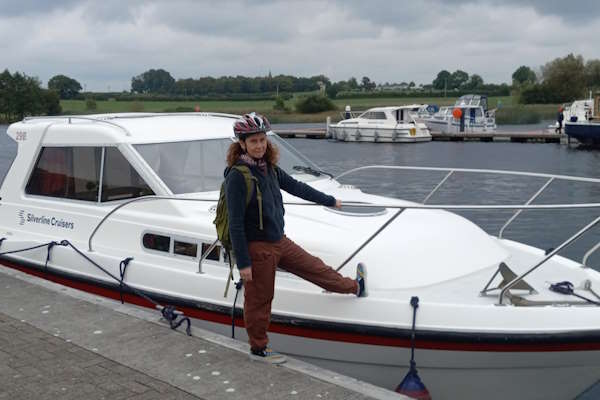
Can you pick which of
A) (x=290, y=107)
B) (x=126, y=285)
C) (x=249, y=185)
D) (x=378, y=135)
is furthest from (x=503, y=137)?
(x=249, y=185)

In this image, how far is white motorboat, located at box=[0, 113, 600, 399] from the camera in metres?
4.96

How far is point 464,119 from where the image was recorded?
53.1 m

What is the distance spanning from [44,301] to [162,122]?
7.33 ft

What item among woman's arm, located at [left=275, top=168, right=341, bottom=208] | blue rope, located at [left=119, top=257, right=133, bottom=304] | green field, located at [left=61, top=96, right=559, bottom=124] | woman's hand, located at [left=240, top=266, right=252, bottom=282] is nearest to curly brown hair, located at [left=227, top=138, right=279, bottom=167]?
woman's arm, located at [left=275, top=168, right=341, bottom=208]

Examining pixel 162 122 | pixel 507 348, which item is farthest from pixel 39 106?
pixel 507 348

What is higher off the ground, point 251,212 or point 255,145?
point 255,145

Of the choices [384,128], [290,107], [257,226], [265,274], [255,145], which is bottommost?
[265,274]

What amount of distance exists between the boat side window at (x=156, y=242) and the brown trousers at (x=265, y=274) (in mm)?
1773

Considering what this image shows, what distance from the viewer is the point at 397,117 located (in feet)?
162

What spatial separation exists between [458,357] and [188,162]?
319 centimetres

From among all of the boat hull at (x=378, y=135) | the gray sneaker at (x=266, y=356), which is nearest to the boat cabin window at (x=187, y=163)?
the gray sneaker at (x=266, y=356)

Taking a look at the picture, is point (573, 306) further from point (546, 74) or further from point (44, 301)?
point (546, 74)

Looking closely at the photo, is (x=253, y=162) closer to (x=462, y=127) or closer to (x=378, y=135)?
(x=378, y=135)

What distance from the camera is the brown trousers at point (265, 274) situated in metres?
4.61
